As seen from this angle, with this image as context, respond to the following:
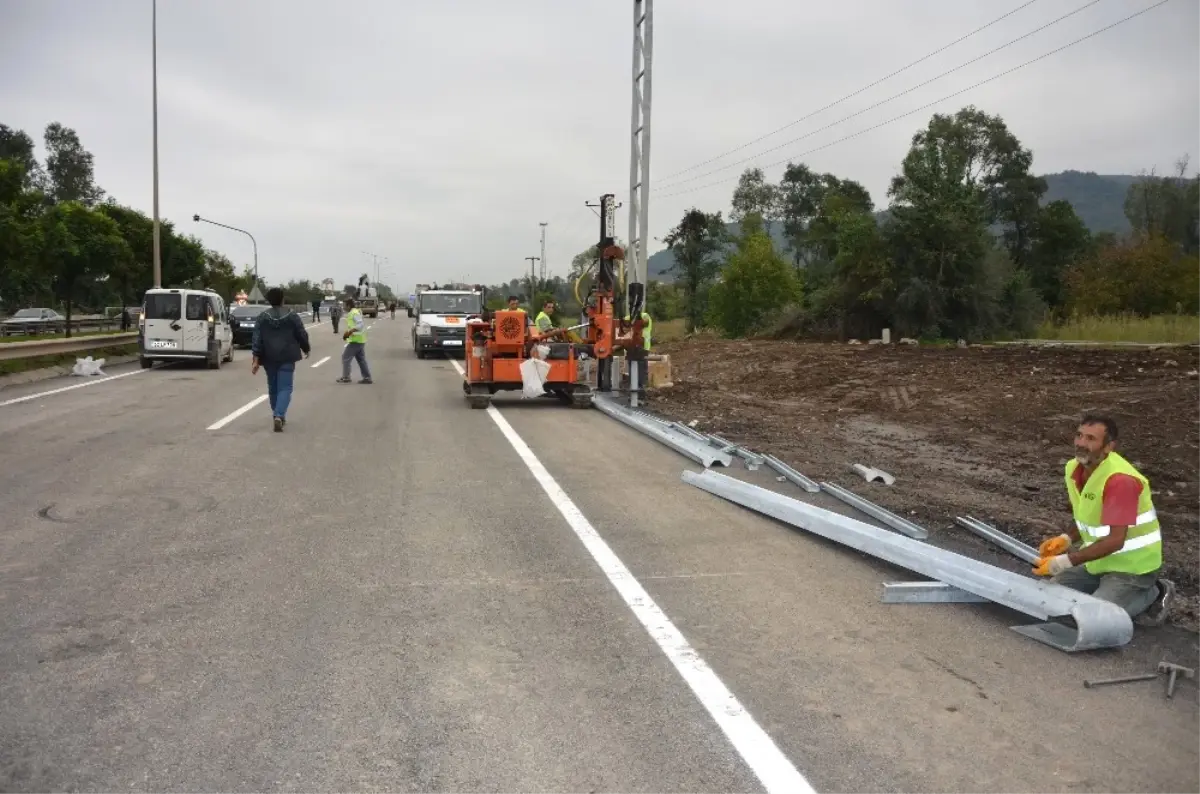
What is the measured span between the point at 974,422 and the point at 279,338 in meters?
9.79

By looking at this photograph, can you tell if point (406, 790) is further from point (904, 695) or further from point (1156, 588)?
point (1156, 588)

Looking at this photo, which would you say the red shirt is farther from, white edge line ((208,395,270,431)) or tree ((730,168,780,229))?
tree ((730,168,780,229))

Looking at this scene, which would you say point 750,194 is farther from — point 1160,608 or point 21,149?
point 1160,608

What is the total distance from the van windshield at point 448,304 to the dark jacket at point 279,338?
18.9 m

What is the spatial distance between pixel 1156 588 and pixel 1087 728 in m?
1.78

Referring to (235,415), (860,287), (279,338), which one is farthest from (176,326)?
(860,287)

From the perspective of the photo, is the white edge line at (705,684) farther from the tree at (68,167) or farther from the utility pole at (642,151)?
the tree at (68,167)

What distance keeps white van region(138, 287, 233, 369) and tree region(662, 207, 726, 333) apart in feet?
176

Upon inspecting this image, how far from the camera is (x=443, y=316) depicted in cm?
3173

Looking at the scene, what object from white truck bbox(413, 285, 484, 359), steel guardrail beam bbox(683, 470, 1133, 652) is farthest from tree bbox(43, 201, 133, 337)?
steel guardrail beam bbox(683, 470, 1133, 652)

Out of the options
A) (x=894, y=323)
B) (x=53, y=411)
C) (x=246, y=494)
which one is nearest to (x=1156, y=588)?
(x=246, y=494)

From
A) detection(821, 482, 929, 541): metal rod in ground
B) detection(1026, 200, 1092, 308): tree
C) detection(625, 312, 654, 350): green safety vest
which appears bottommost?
detection(821, 482, 929, 541): metal rod in ground

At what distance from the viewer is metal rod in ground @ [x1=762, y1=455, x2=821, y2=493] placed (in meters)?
9.29

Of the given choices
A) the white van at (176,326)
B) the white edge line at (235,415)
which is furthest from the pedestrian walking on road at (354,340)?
the white van at (176,326)
